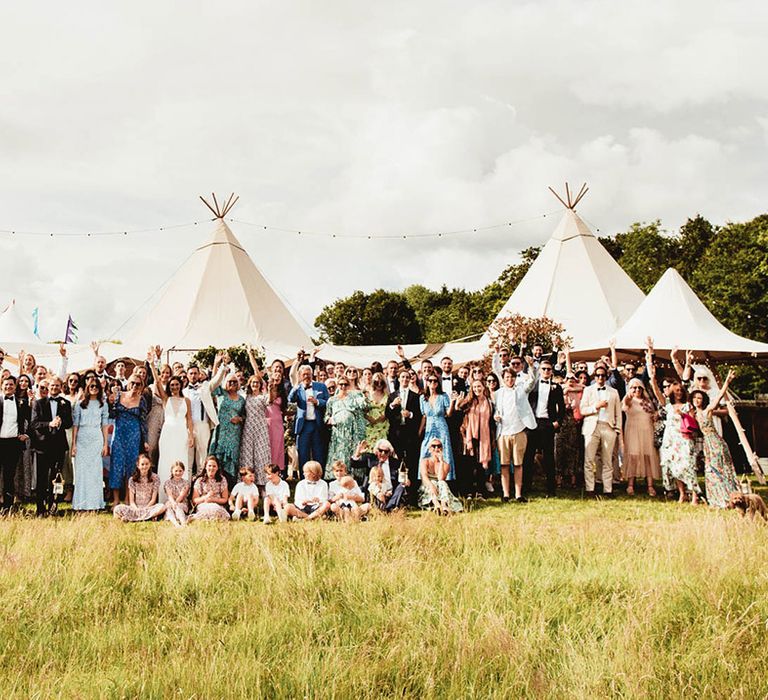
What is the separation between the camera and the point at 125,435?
23.5 feet

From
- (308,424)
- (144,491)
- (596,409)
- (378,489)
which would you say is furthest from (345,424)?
(596,409)

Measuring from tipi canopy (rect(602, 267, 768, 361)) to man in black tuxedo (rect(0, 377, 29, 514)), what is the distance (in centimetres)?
912

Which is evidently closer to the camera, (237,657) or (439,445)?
(237,657)

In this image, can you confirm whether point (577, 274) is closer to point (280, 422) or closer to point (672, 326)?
point (672, 326)

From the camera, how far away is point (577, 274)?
20.0 meters

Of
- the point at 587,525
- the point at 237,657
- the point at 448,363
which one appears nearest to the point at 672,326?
the point at 448,363

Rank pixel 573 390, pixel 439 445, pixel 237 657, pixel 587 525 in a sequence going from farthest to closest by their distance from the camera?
pixel 573 390
pixel 439 445
pixel 587 525
pixel 237 657

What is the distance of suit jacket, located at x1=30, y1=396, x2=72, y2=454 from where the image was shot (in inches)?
265

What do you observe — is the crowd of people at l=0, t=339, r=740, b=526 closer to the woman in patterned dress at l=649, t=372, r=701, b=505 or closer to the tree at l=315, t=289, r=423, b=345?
the woman in patterned dress at l=649, t=372, r=701, b=505

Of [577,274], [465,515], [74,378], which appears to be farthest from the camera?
[577,274]

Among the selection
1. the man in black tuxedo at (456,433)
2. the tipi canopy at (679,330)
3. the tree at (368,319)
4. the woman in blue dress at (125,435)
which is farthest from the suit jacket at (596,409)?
the tree at (368,319)

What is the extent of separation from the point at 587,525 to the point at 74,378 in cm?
524

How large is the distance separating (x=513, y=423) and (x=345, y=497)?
6.64 ft

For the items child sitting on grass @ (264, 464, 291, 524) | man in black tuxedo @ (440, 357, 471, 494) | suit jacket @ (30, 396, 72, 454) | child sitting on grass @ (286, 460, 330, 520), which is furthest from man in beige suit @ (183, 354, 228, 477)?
man in black tuxedo @ (440, 357, 471, 494)
